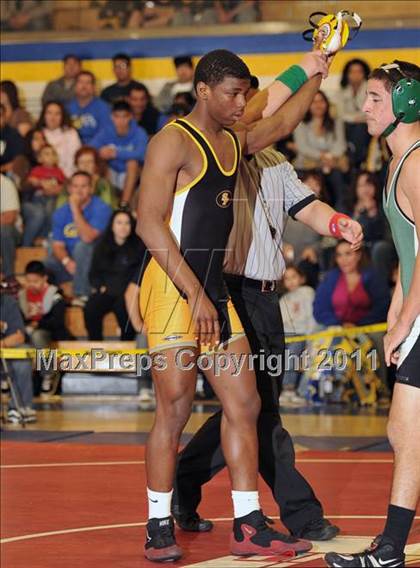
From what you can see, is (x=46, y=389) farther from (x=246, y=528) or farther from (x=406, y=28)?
(x=246, y=528)

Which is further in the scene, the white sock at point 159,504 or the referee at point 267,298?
the referee at point 267,298

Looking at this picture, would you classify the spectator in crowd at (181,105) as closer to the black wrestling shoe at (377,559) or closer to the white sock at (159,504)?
the white sock at (159,504)

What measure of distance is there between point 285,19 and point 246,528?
32.7ft

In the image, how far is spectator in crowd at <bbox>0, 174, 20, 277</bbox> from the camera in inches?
516

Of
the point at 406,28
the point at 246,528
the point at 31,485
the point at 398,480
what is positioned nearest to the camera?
the point at 398,480

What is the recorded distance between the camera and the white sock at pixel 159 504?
546 centimetres

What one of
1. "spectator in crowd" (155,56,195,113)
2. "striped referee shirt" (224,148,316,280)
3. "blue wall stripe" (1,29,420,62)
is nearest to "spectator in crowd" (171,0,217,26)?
"blue wall stripe" (1,29,420,62)

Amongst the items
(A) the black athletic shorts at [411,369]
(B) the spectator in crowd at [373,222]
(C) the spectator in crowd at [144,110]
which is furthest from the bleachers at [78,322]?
(A) the black athletic shorts at [411,369]

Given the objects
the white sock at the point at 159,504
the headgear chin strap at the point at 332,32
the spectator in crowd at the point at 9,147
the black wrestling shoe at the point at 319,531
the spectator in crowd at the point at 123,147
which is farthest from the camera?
the spectator in crowd at the point at 9,147

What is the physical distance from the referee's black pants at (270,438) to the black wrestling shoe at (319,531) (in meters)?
0.02

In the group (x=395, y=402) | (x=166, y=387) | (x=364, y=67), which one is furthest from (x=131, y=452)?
(x=364, y=67)

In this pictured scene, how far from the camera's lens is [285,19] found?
14.5 meters

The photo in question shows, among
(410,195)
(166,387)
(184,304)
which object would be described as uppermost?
(410,195)

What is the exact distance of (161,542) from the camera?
5402mm
